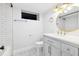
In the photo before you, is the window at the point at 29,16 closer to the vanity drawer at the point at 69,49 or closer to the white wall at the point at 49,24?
the white wall at the point at 49,24

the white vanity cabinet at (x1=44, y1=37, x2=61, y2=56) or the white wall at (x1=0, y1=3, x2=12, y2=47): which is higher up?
the white wall at (x1=0, y1=3, x2=12, y2=47)

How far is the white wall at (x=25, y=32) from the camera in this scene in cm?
210

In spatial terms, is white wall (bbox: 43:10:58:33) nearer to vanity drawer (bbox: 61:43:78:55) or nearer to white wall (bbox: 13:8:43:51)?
white wall (bbox: 13:8:43:51)

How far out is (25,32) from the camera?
84.9 inches

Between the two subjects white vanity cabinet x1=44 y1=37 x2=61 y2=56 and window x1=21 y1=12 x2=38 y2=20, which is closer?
white vanity cabinet x1=44 y1=37 x2=61 y2=56

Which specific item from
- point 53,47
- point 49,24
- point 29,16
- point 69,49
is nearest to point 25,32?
point 29,16

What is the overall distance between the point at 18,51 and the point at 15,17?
925 millimetres

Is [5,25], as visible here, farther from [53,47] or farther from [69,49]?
[69,49]

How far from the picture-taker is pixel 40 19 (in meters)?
2.06

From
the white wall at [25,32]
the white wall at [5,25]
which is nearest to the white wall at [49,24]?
the white wall at [25,32]

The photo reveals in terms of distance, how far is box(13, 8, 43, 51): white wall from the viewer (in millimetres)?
2104

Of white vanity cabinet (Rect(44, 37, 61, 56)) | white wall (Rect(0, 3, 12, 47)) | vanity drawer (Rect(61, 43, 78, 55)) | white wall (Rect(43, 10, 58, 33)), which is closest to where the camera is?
vanity drawer (Rect(61, 43, 78, 55))

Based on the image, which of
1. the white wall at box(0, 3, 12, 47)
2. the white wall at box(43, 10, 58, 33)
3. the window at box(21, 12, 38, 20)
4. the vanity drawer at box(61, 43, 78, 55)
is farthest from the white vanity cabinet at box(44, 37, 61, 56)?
the white wall at box(0, 3, 12, 47)

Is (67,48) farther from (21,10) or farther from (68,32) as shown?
(21,10)
